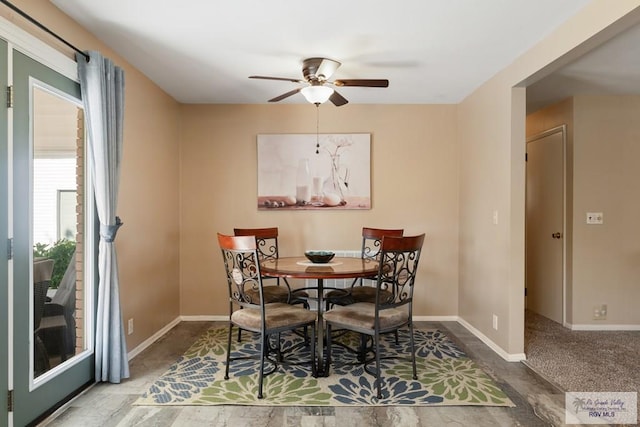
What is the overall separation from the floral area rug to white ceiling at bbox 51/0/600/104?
93.8 inches

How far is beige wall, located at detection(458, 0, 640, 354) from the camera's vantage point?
2.37m

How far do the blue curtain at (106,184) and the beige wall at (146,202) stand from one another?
21 centimetres

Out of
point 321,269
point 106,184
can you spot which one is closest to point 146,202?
point 106,184

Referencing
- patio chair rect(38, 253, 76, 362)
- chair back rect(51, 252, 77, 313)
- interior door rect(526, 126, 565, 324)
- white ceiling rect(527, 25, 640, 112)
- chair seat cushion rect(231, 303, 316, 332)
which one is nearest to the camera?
patio chair rect(38, 253, 76, 362)

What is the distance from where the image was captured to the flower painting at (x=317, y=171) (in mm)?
4055

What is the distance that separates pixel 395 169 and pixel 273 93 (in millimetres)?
1540

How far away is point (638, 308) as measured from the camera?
3.78m

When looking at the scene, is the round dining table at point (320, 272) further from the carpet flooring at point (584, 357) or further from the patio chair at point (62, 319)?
the carpet flooring at point (584, 357)

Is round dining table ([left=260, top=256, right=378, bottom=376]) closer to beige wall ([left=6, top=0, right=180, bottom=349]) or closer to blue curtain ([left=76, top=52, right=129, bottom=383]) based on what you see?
blue curtain ([left=76, top=52, right=129, bottom=383])

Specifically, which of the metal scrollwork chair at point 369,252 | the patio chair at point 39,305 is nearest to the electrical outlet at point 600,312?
the metal scrollwork chair at point 369,252

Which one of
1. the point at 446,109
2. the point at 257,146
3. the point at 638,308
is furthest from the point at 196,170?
the point at 638,308

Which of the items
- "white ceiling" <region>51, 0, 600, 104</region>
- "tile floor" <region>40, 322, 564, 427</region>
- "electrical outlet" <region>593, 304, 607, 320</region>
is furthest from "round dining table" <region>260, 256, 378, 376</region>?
"electrical outlet" <region>593, 304, 607, 320</region>

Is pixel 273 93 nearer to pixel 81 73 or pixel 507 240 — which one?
pixel 81 73

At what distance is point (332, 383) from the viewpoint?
253cm
